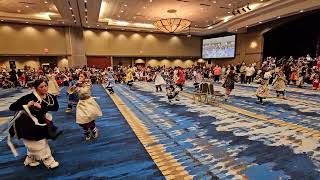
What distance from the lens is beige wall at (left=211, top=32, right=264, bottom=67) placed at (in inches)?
706

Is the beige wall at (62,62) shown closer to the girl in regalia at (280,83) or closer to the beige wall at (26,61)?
the beige wall at (26,61)

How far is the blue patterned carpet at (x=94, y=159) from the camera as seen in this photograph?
2.61 m

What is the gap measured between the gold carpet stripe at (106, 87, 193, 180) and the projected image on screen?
18.1 m

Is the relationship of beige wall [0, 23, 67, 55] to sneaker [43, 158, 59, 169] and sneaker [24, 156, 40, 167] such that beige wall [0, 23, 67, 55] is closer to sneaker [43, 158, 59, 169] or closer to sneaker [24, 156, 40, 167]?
sneaker [24, 156, 40, 167]

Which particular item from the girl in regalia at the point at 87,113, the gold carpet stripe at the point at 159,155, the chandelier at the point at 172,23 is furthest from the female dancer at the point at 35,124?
the chandelier at the point at 172,23

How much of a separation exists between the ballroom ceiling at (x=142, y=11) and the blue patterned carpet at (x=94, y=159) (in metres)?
9.17

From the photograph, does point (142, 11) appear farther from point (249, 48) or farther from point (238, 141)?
point (238, 141)

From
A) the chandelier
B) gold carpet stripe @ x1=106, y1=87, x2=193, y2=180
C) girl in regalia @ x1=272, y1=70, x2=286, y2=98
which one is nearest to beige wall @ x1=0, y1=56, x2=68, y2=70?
the chandelier

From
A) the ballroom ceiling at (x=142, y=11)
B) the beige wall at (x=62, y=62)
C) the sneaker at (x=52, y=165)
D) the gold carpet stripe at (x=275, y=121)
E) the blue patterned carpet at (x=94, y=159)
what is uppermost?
the ballroom ceiling at (x=142, y=11)

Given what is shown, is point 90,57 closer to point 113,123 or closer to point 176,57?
point 176,57

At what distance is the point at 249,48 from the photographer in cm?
1898

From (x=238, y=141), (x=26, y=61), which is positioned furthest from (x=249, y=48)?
(x=26, y=61)

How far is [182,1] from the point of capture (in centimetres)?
1267

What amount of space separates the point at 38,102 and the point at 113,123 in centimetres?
220
